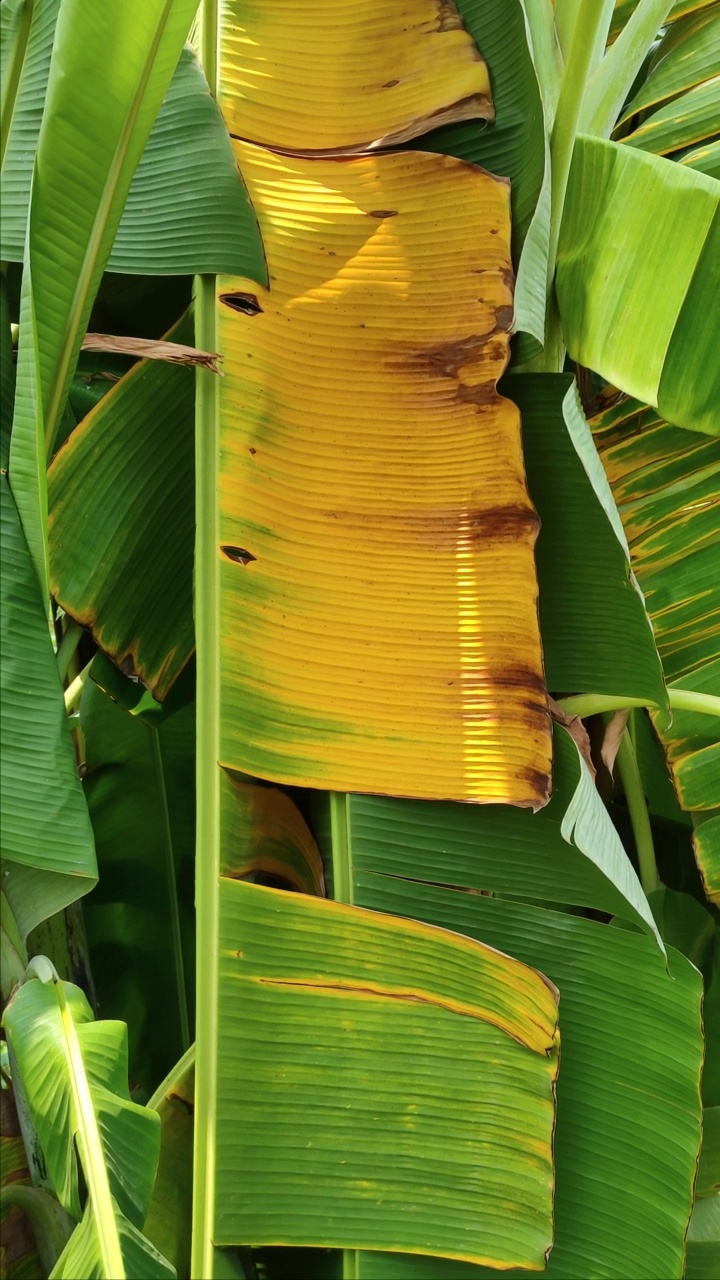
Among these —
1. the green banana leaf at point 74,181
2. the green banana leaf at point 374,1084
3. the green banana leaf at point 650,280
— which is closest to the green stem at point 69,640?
the green banana leaf at point 74,181

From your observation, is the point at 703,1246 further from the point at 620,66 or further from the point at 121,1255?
the point at 620,66

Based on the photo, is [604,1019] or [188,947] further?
[188,947]

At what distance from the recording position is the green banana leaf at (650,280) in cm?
61

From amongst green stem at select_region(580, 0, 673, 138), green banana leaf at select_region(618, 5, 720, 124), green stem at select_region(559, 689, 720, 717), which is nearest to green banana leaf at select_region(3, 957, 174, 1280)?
green stem at select_region(559, 689, 720, 717)

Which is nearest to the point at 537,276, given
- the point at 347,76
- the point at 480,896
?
the point at 347,76

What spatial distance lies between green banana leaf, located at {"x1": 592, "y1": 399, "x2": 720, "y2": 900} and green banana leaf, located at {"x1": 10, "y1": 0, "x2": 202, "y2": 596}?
0.45 meters

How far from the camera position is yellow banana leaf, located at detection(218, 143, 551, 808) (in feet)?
1.94

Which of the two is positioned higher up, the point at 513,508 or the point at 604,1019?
the point at 513,508

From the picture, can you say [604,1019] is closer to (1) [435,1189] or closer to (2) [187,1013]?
(1) [435,1189]

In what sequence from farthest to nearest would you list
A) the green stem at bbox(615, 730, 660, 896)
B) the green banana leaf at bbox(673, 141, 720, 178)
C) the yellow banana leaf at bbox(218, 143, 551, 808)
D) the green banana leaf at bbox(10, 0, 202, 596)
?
1. the green stem at bbox(615, 730, 660, 896)
2. the green banana leaf at bbox(673, 141, 720, 178)
3. the yellow banana leaf at bbox(218, 143, 551, 808)
4. the green banana leaf at bbox(10, 0, 202, 596)

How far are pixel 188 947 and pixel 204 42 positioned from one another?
746 millimetres

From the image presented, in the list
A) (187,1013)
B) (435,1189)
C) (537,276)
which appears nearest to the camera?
(435,1189)

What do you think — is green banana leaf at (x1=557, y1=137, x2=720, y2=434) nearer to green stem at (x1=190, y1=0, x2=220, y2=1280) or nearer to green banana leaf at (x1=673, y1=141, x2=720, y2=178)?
green banana leaf at (x1=673, y1=141, x2=720, y2=178)

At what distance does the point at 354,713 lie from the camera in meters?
0.60
